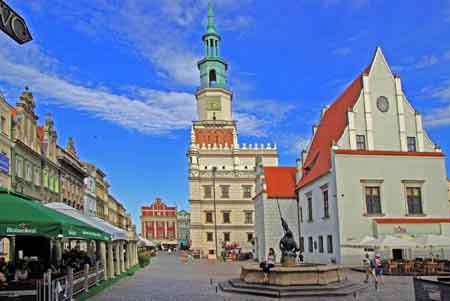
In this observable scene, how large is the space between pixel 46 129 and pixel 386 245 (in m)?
27.3

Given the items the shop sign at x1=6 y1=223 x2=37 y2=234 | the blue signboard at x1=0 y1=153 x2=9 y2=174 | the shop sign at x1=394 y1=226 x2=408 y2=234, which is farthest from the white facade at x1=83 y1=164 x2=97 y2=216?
the shop sign at x1=6 y1=223 x2=37 y2=234

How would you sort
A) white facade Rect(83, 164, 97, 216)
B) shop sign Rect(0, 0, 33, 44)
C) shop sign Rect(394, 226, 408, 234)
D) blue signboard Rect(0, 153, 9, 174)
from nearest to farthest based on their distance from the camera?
1. shop sign Rect(0, 0, 33, 44)
2. blue signboard Rect(0, 153, 9, 174)
3. shop sign Rect(394, 226, 408, 234)
4. white facade Rect(83, 164, 97, 216)

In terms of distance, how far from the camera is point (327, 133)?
42.3 metres

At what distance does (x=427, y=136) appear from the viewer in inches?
1497

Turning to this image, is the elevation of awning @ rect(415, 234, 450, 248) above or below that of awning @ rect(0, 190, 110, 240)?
below

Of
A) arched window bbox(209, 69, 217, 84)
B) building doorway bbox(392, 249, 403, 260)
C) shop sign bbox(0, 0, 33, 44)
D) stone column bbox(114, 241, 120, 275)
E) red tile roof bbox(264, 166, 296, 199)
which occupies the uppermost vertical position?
arched window bbox(209, 69, 217, 84)

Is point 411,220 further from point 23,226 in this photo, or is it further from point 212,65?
point 212,65

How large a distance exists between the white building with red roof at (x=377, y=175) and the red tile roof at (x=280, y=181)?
8135 mm

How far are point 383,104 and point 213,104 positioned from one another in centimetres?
4233

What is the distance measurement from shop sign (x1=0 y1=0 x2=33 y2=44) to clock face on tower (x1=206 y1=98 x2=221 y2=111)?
240 feet

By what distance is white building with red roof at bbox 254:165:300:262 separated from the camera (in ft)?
154

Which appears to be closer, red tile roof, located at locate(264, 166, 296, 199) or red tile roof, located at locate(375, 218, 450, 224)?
red tile roof, located at locate(375, 218, 450, 224)

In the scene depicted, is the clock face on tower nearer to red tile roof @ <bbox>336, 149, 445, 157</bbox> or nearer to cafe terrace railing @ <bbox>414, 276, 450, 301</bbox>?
red tile roof @ <bbox>336, 149, 445, 157</bbox>

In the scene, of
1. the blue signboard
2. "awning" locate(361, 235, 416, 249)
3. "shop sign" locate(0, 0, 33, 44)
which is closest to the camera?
"shop sign" locate(0, 0, 33, 44)
